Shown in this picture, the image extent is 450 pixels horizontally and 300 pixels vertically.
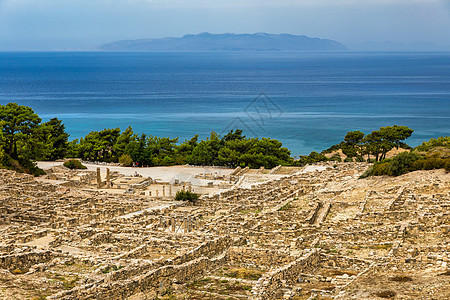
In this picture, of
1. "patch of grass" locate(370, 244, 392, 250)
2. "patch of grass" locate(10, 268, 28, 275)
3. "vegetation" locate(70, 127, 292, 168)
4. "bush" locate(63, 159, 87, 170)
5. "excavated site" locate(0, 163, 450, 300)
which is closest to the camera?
"excavated site" locate(0, 163, 450, 300)

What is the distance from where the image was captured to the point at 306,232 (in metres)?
28.4

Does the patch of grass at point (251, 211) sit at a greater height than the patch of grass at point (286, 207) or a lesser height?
lesser

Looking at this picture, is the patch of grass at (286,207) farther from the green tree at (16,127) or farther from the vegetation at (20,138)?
the green tree at (16,127)

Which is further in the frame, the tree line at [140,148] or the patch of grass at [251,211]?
the tree line at [140,148]

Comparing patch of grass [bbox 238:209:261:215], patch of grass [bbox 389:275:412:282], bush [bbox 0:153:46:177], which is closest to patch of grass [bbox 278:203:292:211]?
patch of grass [bbox 238:209:261:215]

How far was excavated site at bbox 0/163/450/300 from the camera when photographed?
20.1m

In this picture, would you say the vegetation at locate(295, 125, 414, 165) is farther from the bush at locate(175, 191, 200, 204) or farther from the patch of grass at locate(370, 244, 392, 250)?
the patch of grass at locate(370, 244, 392, 250)

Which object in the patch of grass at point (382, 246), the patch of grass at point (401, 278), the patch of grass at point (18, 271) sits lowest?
the patch of grass at point (18, 271)

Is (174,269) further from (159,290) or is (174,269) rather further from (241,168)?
(241,168)

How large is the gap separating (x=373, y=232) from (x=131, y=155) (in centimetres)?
4045

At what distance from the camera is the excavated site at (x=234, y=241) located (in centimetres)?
2014

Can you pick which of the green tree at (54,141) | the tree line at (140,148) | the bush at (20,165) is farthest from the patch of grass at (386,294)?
the green tree at (54,141)

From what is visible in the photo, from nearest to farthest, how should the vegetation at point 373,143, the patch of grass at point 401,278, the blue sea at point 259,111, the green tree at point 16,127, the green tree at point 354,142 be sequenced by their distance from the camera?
1. the patch of grass at point 401,278
2. the green tree at point 16,127
3. the vegetation at point 373,143
4. the green tree at point 354,142
5. the blue sea at point 259,111

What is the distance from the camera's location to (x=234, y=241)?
2728 cm
